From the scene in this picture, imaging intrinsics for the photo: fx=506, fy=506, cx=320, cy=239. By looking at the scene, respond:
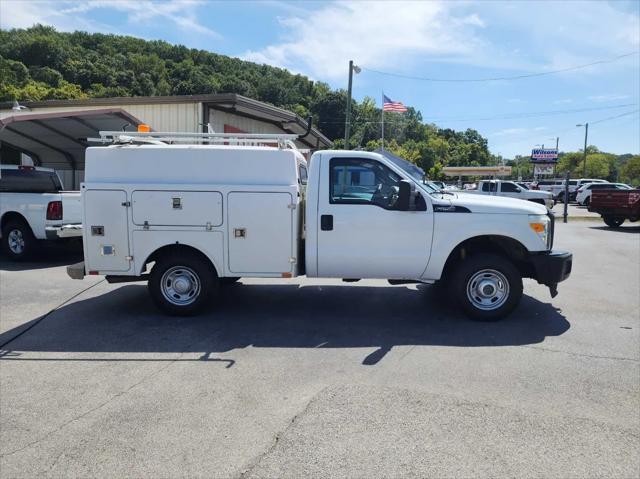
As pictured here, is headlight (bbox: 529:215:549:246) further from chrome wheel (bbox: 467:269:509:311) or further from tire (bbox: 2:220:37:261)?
tire (bbox: 2:220:37:261)

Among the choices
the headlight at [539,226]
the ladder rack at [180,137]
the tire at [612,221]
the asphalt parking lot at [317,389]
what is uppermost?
the ladder rack at [180,137]

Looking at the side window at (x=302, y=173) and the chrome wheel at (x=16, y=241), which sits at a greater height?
the side window at (x=302, y=173)

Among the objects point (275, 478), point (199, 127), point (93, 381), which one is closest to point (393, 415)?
point (275, 478)

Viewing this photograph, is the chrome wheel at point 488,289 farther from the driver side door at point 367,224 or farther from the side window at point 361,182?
the side window at point 361,182

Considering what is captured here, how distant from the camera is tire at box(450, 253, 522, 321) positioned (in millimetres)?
6355

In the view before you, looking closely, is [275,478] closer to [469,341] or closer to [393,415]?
[393,415]

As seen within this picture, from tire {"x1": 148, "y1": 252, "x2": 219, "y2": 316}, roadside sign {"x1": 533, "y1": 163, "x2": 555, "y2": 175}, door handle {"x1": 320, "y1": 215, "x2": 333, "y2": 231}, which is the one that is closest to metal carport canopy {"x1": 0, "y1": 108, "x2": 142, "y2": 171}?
tire {"x1": 148, "y1": 252, "x2": 219, "y2": 316}

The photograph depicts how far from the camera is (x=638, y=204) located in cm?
1853

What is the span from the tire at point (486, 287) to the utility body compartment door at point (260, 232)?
2.16 m

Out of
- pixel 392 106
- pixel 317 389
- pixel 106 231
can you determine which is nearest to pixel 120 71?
pixel 392 106

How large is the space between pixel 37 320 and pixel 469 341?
5.36 m

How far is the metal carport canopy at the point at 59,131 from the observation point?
481 inches

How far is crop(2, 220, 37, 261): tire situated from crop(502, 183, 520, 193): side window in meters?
25.1

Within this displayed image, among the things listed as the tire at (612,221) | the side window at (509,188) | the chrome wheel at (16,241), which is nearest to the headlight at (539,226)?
the chrome wheel at (16,241)
